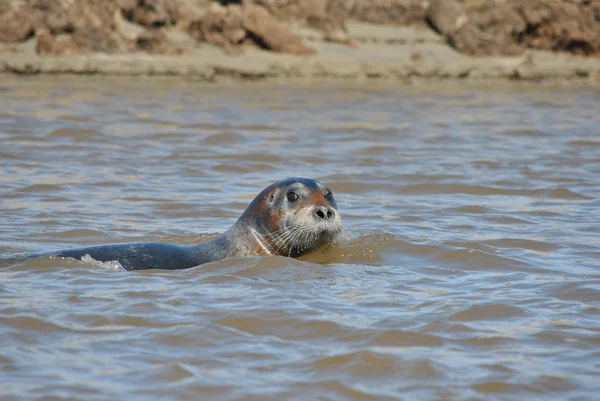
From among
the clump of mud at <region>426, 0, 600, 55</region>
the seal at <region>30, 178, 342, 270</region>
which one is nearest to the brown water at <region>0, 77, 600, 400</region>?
the seal at <region>30, 178, 342, 270</region>

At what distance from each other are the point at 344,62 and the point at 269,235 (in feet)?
41.0

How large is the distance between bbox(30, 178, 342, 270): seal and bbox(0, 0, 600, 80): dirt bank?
11042 millimetres

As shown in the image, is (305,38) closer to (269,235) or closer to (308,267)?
(269,235)

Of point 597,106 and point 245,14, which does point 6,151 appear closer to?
point 245,14

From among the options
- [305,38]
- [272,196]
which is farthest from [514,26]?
[272,196]

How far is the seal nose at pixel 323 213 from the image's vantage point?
633 cm

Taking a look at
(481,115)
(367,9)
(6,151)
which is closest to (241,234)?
(6,151)

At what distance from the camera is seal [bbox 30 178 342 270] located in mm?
6195

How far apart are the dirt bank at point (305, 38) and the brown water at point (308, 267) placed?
111 inches

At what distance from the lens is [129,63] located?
17297 millimetres

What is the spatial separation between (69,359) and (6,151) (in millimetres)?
6998

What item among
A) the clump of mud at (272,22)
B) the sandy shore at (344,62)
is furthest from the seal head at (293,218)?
the clump of mud at (272,22)

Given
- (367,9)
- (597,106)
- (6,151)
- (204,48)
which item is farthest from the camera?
(367,9)

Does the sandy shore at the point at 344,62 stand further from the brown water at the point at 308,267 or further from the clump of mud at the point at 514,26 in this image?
the brown water at the point at 308,267
